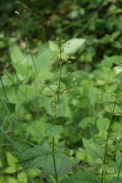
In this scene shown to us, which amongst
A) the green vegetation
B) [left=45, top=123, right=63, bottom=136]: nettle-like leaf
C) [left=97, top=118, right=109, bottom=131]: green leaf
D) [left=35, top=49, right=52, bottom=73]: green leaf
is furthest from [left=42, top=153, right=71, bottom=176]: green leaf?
[left=35, top=49, right=52, bottom=73]: green leaf

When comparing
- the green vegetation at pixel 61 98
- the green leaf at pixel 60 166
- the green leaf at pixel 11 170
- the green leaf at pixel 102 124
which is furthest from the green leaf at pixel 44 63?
the green leaf at pixel 60 166

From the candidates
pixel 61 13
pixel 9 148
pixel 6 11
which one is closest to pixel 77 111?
pixel 9 148

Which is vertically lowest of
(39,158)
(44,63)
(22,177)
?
(22,177)

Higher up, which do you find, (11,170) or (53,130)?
(53,130)

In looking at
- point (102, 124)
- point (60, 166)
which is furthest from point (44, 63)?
point (60, 166)

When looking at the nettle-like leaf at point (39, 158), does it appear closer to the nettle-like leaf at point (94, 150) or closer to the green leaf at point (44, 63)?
the nettle-like leaf at point (94, 150)

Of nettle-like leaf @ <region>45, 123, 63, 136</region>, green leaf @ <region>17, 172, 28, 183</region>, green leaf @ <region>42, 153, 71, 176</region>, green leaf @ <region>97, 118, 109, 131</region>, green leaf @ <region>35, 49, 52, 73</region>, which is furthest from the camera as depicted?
green leaf @ <region>35, 49, 52, 73</region>

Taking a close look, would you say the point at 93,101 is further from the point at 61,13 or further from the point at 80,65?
the point at 61,13

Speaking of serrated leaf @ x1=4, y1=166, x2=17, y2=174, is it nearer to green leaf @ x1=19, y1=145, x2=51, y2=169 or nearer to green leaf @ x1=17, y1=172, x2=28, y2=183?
green leaf @ x1=17, y1=172, x2=28, y2=183

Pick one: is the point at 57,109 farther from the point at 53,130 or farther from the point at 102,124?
the point at 102,124
